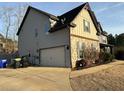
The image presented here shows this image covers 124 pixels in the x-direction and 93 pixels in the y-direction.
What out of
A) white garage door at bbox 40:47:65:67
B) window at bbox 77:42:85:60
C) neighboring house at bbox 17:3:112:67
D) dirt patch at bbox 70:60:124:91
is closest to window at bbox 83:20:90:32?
neighboring house at bbox 17:3:112:67

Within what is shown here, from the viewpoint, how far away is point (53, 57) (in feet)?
67.6

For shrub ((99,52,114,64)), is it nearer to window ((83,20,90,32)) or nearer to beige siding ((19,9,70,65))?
window ((83,20,90,32))

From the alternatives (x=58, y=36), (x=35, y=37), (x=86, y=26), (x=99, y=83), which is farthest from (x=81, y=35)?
(x=99, y=83)

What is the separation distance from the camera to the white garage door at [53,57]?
19475mm

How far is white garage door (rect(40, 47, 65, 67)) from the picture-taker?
19475 mm

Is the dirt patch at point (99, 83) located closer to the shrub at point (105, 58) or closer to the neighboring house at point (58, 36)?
the neighboring house at point (58, 36)

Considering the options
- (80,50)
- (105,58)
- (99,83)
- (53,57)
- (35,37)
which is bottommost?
(99,83)

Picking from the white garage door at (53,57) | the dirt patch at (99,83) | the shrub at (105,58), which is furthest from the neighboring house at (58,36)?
the dirt patch at (99,83)

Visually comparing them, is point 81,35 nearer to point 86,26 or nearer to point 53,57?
point 86,26

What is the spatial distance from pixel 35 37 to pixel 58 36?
473cm

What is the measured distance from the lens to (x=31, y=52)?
24516mm

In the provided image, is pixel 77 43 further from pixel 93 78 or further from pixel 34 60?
pixel 93 78

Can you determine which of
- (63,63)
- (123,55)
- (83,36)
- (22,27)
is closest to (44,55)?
(63,63)

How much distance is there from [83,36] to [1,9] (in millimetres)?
26460
